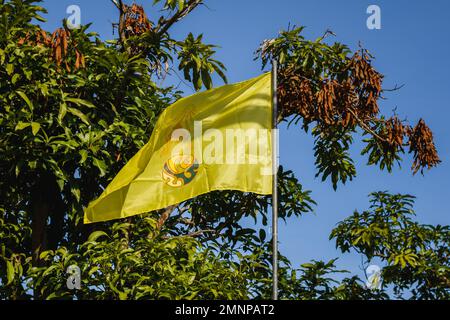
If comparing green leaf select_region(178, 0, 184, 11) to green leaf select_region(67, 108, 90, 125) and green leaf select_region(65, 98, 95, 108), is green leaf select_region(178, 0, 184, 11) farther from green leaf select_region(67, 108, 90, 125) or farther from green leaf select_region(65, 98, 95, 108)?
green leaf select_region(67, 108, 90, 125)

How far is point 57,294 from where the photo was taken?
45.3ft

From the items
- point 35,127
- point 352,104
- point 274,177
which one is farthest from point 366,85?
point 35,127

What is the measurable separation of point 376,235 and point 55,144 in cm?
592

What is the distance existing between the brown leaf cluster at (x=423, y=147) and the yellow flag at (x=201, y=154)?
312cm

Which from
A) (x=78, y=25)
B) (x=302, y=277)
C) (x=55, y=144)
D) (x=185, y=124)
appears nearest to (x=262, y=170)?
(x=185, y=124)

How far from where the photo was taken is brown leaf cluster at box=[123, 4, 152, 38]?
54.6 ft

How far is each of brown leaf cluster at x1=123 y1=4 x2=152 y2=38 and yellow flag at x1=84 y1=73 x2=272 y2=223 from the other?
3066mm

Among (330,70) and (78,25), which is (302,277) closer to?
(330,70)

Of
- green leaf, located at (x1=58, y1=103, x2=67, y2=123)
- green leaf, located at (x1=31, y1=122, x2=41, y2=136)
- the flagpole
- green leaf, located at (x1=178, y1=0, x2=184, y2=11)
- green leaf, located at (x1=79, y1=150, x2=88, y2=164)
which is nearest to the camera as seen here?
the flagpole

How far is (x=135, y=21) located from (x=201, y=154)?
4349 millimetres

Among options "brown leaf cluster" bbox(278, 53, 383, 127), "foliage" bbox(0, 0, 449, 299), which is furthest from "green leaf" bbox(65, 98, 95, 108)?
"brown leaf cluster" bbox(278, 53, 383, 127)

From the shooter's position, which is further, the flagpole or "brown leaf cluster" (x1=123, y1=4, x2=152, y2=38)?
"brown leaf cluster" (x1=123, y1=4, x2=152, y2=38)

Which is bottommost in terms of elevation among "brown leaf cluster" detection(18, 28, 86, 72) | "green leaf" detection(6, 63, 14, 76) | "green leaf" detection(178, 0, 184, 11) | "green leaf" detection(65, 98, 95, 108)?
"green leaf" detection(65, 98, 95, 108)

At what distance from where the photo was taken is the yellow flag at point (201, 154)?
13.3 meters
